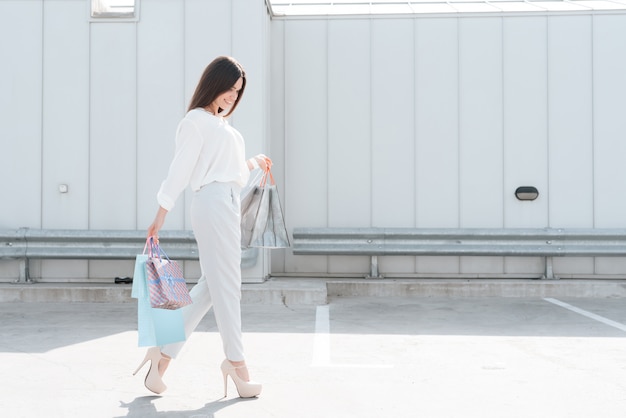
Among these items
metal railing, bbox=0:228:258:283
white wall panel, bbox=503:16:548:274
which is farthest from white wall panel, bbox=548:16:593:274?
metal railing, bbox=0:228:258:283

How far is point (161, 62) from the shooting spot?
7.53 m

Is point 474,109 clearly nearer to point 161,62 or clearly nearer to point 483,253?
point 483,253

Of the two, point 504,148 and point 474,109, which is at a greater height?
point 474,109

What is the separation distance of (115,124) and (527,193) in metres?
5.18

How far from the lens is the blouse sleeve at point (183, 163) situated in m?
3.24

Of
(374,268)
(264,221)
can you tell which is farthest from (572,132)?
(264,221)

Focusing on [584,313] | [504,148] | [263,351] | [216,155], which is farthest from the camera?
[504,148]

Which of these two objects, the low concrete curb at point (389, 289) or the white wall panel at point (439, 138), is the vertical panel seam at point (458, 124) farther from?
the low concrete curb at point (389, 289)

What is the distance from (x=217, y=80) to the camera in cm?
334

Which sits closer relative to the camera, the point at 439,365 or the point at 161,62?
the point at 439,365

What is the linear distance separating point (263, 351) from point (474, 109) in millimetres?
4850

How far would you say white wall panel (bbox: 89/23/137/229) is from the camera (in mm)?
7582

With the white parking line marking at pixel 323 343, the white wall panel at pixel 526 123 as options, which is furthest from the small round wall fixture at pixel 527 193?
the white parking line marking at pixel 323 343

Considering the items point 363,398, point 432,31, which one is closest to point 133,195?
point 432,31
